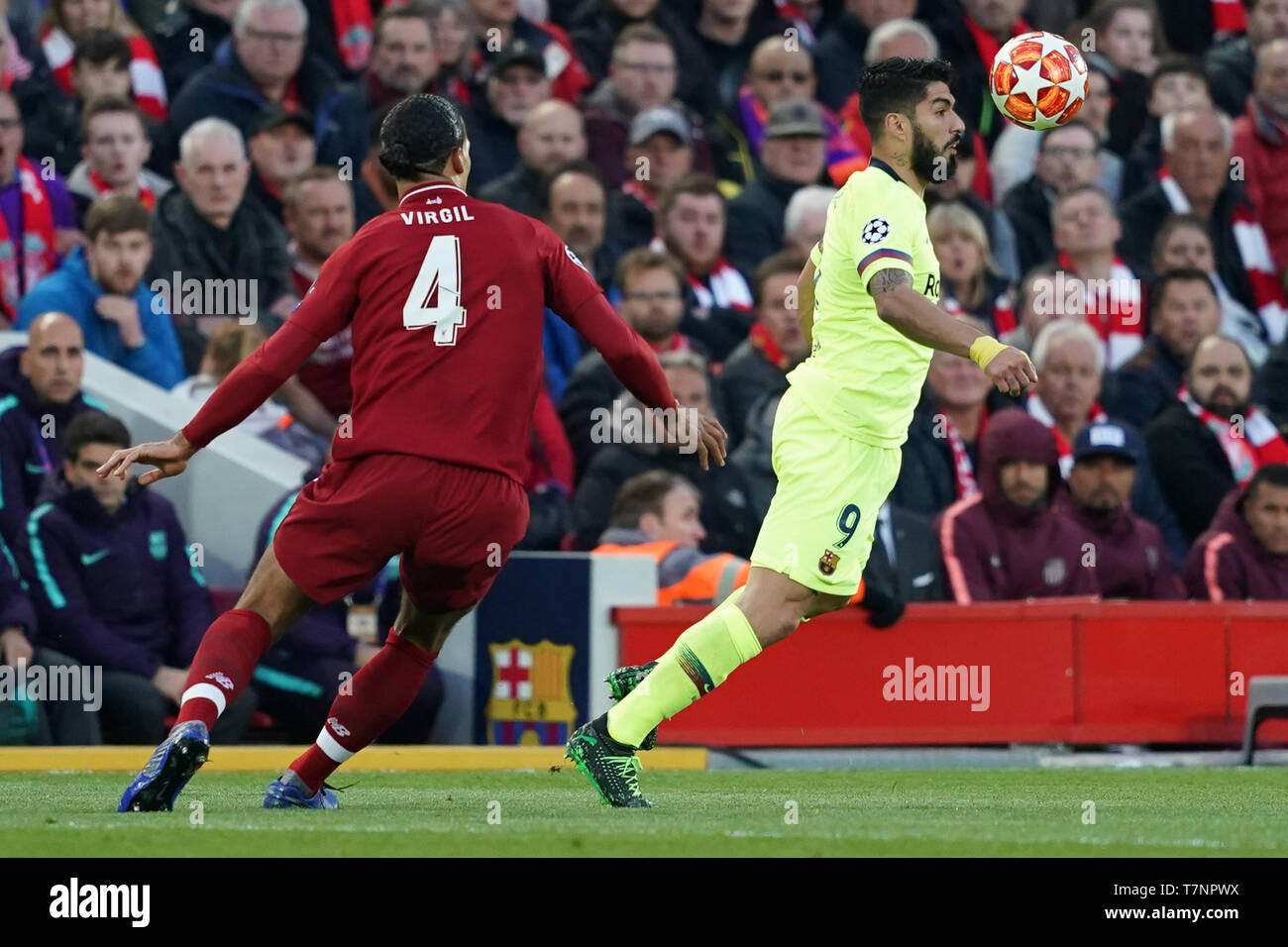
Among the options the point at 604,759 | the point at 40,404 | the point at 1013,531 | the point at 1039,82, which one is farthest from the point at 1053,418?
the point at 604,759

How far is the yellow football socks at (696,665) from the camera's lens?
778cm

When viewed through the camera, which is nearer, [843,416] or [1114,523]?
[843,416]

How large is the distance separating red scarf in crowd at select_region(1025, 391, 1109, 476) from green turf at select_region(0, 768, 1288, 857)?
145 inches

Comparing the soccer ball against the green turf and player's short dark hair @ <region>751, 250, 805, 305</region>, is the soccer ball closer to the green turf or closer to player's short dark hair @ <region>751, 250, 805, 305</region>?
the green turf

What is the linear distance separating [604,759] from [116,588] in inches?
161

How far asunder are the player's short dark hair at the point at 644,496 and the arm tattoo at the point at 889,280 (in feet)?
14.6

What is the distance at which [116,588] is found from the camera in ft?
36.7

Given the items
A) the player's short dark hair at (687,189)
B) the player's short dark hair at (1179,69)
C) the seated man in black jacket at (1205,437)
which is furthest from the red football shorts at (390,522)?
the player's short dark hair at (1179,69)

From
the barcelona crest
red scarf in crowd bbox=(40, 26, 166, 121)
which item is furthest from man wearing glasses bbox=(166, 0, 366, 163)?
the barcelona crest

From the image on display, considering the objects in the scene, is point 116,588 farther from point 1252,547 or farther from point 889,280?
point 1252,547

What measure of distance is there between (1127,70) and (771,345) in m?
5.08

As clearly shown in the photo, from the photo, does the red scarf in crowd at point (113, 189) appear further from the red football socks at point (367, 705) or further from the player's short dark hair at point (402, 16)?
the red football socks at point (367, 705)
